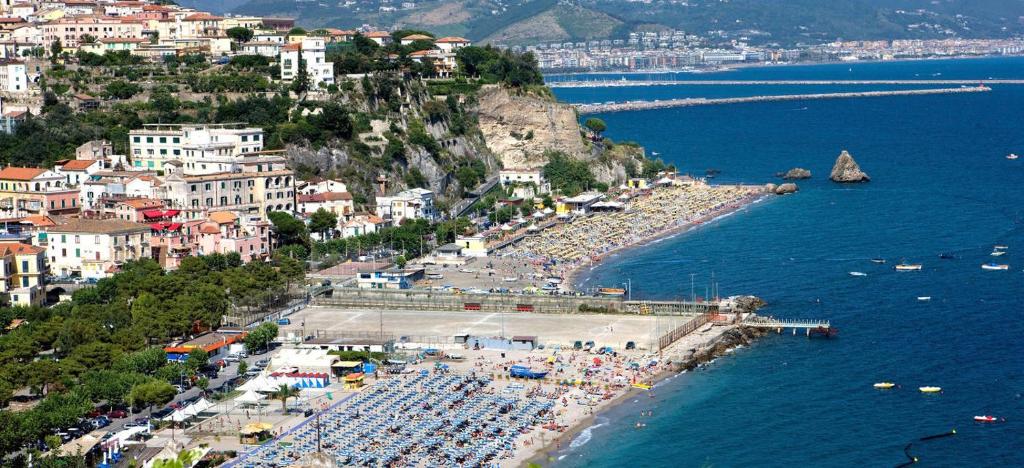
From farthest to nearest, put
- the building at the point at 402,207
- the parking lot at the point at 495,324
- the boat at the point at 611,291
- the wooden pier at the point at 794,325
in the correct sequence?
→ the building at the point at 402,207
the boat at the point at 611,291
the wooden pier at the point at 794,325
the parking lot at the point at 495,324

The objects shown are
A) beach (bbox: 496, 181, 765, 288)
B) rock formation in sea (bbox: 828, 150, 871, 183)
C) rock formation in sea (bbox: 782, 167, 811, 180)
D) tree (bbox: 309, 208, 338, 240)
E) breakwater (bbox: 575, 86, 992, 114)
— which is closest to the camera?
beach (bbox: 496, 181, 765, 288)

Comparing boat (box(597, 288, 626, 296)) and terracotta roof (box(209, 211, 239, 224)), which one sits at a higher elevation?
terracotta roof (box(209, 211, 239, 224))

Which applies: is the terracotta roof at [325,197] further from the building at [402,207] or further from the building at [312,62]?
the building at [312,62]

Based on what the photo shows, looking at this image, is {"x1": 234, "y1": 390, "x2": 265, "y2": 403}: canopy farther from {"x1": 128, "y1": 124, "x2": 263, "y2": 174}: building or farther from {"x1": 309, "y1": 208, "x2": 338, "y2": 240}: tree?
{"x1": 128, "y1": 124, "x2": 263, "y2": 174}: building

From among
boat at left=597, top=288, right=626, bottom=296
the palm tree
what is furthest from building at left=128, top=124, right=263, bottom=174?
the palm tree

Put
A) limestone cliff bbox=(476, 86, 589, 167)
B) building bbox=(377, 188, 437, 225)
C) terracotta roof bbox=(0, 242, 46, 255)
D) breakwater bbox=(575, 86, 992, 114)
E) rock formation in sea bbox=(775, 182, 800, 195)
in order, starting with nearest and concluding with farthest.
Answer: terracotta roof bbox=(0, 242, 46, 255)
building bbox=(377, 188, 437, 225)
rock formation in sea bbox=(775, 182, 800, 195)
limestone cliff bbox=(476, 86, 589, 167)
breakwater bbox=(575, 86, 992, 114)

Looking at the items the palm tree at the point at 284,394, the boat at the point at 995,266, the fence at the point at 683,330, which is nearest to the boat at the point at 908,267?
the boat at the point at 995,266
